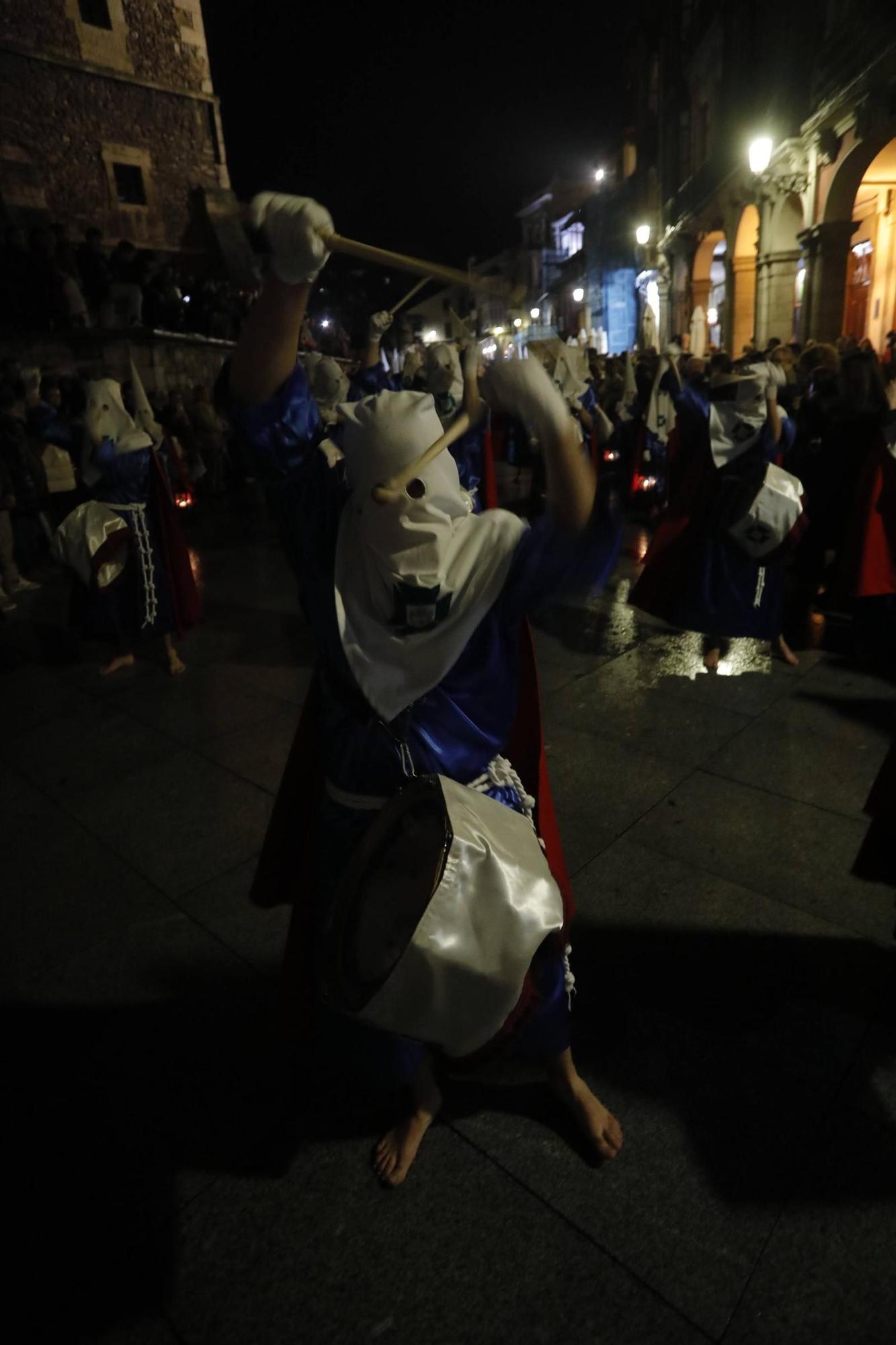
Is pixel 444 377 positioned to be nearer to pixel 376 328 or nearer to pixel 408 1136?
pixel 376 328

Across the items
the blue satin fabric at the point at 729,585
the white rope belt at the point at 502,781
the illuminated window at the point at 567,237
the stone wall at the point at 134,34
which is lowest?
the blue satin fabric at the point at 729,585

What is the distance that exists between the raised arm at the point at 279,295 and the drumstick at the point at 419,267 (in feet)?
0.11

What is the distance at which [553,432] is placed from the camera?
5.17 feet

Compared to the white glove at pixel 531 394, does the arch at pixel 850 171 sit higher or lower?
higher

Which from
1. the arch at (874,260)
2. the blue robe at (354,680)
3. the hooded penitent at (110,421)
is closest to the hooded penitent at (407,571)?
the blue robe at (354,680)

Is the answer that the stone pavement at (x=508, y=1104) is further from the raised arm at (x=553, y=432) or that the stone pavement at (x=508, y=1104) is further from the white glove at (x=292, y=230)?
the white glove at (x=292, y=230)

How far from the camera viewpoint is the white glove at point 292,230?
60.0 inches

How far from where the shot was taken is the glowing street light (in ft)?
42.6

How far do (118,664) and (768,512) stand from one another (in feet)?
15.2

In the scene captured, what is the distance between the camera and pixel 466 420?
165 centimetres

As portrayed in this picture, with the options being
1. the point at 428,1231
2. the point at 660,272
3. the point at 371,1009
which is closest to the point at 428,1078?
the point at 428,1231

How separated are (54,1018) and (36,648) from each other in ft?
15.6

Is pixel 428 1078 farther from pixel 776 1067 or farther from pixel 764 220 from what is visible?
pixel 764 220

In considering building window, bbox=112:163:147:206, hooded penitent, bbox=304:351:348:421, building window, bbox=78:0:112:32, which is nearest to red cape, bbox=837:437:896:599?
hooded penitent, bbox=304:351:348:421
